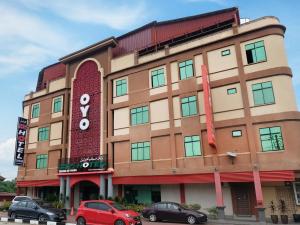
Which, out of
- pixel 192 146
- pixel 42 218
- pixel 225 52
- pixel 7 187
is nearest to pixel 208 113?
pixel 192 146

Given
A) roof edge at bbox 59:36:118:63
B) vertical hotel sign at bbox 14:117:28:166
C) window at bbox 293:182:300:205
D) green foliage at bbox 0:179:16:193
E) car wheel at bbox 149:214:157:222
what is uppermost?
roof edge at bbox 59:36:118:63

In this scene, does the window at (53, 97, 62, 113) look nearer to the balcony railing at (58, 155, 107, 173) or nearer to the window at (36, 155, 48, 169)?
the window at (36, 155, 48, 169)

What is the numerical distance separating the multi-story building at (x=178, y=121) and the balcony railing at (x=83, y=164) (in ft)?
0.47

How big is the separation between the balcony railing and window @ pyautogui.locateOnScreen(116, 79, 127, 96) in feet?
21.9

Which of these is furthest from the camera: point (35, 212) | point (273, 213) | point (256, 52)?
point (256, 52)

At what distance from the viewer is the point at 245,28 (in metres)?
23.0

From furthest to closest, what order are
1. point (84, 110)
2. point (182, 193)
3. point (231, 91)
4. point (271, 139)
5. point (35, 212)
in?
point (84, 110) → point (182, 193) → point (231, 91) → point (271, 139) → point (35, 212)

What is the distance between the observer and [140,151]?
26.1 meters

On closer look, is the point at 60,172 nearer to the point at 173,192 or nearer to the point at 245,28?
the point at 173,192

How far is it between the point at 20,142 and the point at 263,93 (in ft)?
87.9

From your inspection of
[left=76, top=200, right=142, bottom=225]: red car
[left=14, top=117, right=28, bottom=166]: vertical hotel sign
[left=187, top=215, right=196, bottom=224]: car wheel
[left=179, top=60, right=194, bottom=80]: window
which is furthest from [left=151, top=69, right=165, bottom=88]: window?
[left=14, top=117, right=28, bottom=166]: vertical hotel sign

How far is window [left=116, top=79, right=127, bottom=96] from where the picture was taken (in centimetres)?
2892

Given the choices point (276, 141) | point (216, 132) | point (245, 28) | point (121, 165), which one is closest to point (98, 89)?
point (121, 165)

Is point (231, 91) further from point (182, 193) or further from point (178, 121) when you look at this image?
point (182, 193)
